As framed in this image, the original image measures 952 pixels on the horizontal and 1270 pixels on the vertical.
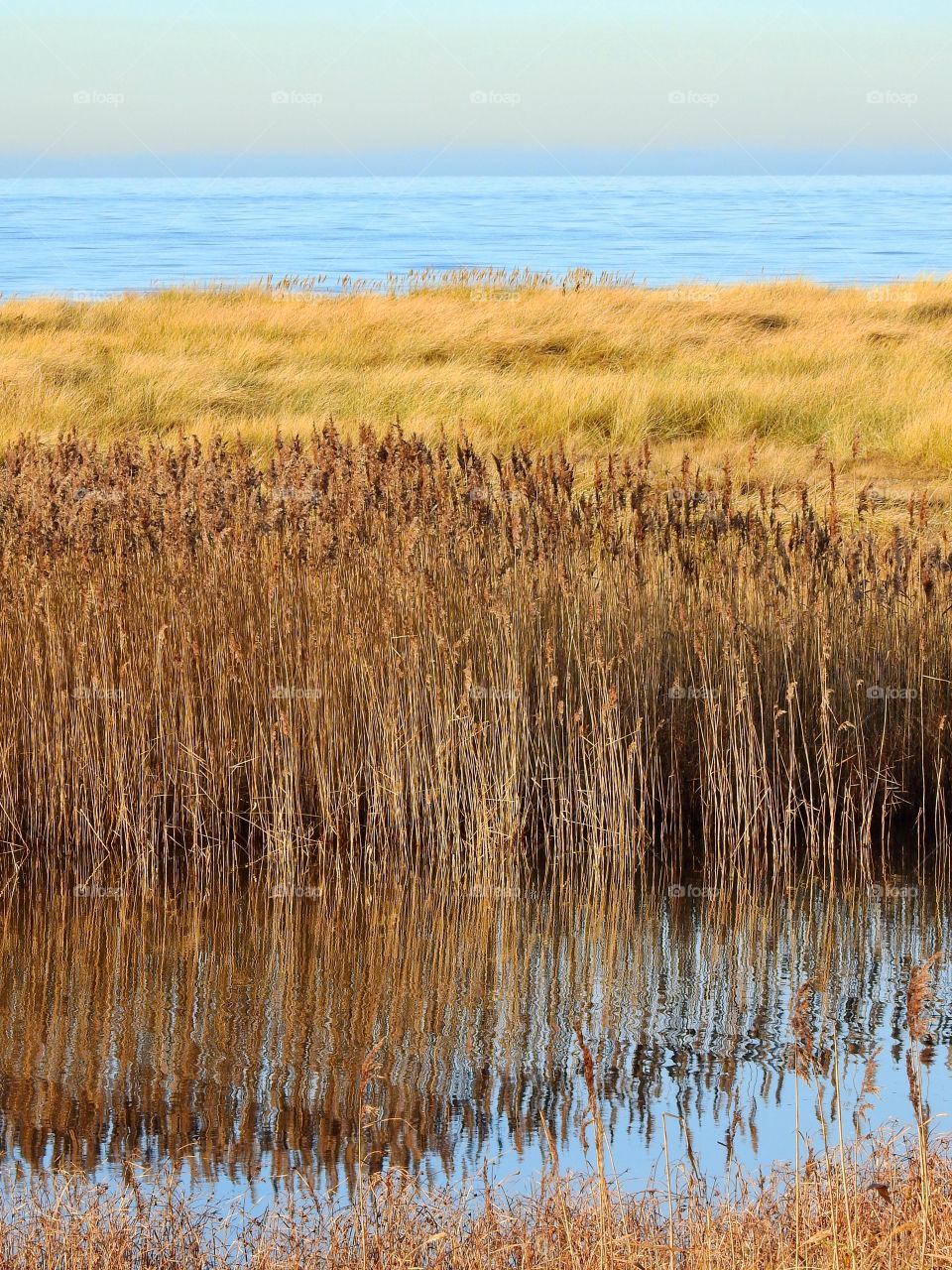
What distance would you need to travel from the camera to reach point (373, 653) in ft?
16.4

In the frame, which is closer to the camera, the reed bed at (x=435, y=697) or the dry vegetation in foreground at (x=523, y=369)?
the reed bed at (x=435, y=697)

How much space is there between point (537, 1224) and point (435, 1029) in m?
1.12

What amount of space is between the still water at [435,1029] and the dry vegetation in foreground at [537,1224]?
124mm

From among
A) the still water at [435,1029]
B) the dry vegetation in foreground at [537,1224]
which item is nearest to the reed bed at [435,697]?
the still water at [435,1029]

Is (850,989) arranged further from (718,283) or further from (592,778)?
(718,283)

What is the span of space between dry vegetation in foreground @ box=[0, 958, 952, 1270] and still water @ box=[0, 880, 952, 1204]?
0.12m

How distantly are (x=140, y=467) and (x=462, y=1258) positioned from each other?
3.98 meters

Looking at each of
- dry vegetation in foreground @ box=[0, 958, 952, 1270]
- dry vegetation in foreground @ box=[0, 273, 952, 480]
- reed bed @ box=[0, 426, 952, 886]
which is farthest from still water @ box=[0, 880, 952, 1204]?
dry vegetation in foreground @ box=[0, 273, 952, 480]

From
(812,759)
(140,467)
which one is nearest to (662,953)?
(812,759)

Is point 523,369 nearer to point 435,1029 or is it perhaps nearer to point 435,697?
point 435,697

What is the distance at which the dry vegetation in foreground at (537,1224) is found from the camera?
236 centimetres

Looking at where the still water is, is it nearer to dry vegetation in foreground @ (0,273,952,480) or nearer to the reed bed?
the reed bed

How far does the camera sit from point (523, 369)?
15.8 m

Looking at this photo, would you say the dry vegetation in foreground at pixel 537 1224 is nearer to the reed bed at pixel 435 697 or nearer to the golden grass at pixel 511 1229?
the golden grass at pixel 511 1229
